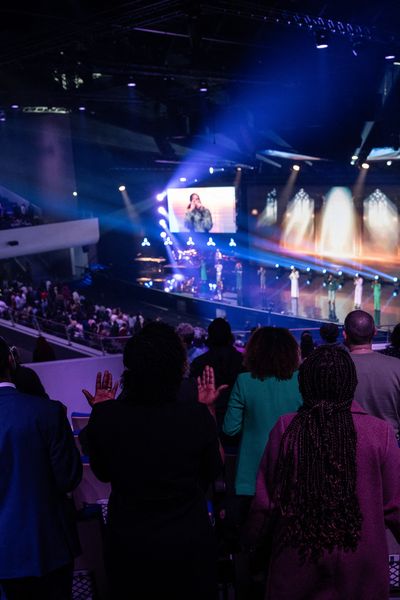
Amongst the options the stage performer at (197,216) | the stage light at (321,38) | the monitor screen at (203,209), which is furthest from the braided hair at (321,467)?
the stage performer at (197,216)

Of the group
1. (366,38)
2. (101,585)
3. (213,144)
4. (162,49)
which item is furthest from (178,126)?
(101,585)

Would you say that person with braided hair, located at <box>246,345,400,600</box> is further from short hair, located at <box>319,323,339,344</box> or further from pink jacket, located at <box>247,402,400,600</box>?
short hair, located at <box>319,323,339,344</box>

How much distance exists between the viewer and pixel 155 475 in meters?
1.77

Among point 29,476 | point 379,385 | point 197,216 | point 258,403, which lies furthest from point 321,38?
point 197,216

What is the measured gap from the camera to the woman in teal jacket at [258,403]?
240 centimetres

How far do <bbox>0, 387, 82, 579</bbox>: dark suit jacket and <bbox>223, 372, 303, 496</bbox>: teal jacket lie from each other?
66 cm

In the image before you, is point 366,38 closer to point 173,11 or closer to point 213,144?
point 173,11

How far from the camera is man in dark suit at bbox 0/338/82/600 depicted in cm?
204

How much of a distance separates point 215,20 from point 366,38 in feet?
10.3

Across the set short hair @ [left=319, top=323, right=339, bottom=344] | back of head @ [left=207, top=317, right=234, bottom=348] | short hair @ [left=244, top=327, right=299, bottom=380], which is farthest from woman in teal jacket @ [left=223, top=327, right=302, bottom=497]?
short hair @ [left=319, top=323, right=339, bottom=344]

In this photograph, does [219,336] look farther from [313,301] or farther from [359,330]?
[313,301]

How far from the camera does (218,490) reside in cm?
212

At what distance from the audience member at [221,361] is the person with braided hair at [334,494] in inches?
73.5

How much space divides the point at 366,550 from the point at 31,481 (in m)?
1.10
